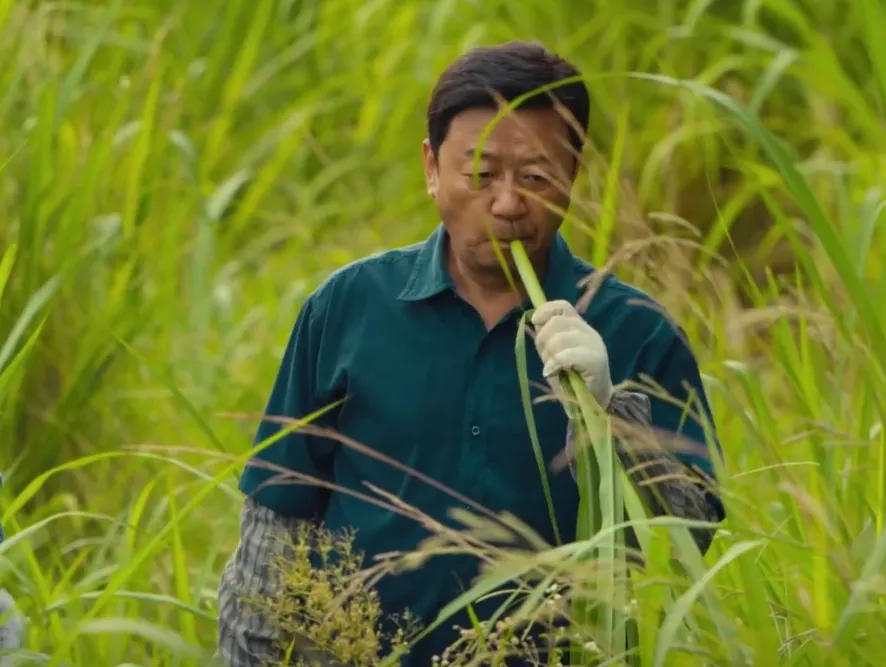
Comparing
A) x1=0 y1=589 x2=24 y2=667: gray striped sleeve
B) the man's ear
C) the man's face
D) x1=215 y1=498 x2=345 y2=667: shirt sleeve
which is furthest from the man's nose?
x1=0 y1=589 x2=24 y2=667: gray striped sleeve

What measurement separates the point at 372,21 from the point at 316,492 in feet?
10.0

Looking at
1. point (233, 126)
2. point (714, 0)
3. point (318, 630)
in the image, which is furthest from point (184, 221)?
point (318, 630)

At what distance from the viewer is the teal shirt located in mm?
2301

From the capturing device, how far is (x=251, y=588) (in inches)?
93.7

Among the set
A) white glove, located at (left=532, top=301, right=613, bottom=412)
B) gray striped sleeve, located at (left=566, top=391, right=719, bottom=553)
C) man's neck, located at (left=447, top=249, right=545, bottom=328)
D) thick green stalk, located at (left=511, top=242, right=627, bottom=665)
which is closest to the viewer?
thick green stalk, located at (left=511, top=242, right=627, bottom=665)

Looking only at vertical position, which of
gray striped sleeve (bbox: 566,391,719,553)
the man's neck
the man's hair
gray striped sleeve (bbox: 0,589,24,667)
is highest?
the man's hair

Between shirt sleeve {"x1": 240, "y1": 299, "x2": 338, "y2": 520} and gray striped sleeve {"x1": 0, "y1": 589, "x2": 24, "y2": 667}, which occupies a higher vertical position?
shirt sleeve {"x1": 240, "y1": 299, "x2": 338, "y2": 520}

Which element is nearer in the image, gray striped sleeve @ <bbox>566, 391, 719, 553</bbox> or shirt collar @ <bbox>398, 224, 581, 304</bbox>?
gray striped sleeve @ <bbox>566, 391, 719, 553</bbox>

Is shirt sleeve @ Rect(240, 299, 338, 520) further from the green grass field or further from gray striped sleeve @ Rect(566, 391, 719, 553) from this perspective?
gray striped sleeve @ Rect(566, 391, 719, 553)

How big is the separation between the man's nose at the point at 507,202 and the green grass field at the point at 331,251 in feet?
0.23

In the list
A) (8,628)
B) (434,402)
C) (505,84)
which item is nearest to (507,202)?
(505,84)

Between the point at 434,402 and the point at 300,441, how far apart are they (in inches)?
6.9

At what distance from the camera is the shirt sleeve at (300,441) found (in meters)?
2.39

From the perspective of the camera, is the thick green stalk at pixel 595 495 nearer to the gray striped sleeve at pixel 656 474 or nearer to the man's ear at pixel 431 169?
the gray striped sleeve at pixel 656 474
